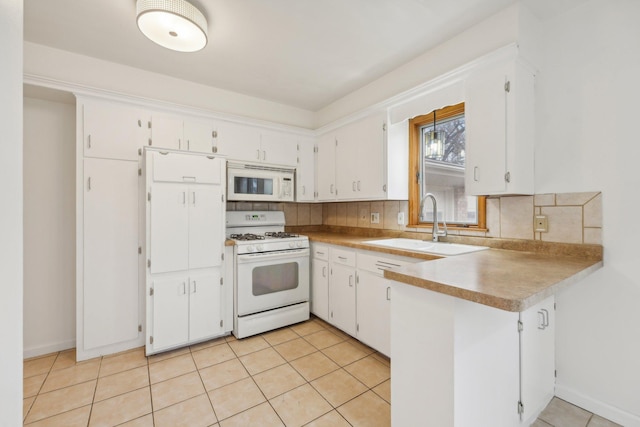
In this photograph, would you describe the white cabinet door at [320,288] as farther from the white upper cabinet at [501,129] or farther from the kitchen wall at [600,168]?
the kitchen wall at [600,168]

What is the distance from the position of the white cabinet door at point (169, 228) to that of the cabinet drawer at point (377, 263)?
1.52m

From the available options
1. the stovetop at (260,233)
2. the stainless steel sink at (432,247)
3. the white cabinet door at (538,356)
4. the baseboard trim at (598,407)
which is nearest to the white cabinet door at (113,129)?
the stovetop at (260,233)

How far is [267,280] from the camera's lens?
8.89 feet

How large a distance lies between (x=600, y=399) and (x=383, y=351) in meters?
1.27

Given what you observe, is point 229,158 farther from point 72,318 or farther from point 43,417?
point 43,417

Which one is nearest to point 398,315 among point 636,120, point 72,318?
point 636,120

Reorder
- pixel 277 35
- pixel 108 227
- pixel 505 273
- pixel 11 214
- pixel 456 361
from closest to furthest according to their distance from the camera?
pixel 11 214, pixel 456 361, pixel 505 273, pixel 277 35, pixel 108 227

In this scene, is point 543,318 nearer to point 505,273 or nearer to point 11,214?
point 505,273

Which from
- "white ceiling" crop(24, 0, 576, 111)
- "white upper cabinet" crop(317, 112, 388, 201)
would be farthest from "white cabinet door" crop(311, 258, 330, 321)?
"white ceiling" crop(24, 0, 576, 111)

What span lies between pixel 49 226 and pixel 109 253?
0.62m

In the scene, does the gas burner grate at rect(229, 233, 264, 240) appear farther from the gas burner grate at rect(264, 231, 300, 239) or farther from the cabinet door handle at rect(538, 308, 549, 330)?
the cabinet door handle at rect(538, 308, 549, 330)

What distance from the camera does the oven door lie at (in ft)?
8.44

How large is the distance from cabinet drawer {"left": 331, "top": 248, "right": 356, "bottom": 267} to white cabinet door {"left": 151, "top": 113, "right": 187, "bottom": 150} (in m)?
1.76

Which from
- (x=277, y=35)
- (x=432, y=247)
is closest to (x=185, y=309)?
(x=432, y=247)
